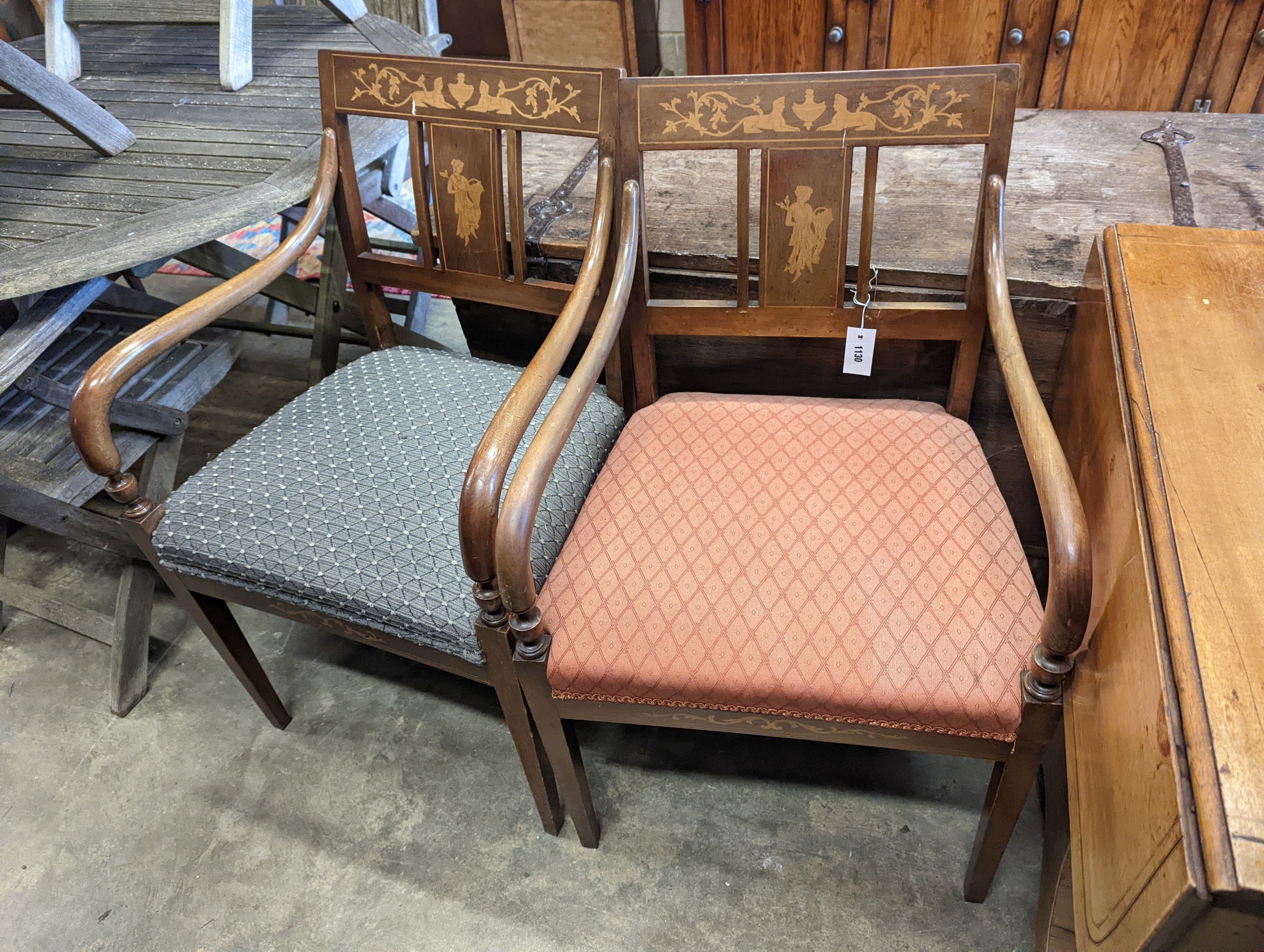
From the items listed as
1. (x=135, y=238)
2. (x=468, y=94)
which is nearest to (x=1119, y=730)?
(x=468, y=94)

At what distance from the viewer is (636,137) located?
1223 millimetres

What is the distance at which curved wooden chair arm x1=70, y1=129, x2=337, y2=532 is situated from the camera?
1107 mm

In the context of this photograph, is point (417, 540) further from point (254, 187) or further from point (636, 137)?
point (254, 187)

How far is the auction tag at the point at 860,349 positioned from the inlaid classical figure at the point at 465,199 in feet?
2.11

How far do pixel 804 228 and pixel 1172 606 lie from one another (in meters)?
0.76

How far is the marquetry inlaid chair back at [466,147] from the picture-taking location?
125 centimetres

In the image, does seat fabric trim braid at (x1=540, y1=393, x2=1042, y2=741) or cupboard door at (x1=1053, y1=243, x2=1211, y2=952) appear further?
seat fabric trim braid at (x1=540, y1=393, x2=1042, y2=741)

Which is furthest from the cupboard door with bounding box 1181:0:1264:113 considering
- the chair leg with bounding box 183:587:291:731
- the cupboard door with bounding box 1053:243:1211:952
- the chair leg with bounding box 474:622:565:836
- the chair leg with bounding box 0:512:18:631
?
the chair leg with bounding box 0:512:18:631

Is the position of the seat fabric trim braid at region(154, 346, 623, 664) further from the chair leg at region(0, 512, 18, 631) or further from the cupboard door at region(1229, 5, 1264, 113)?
the cupboard door at region(1229, 5, 1264, 113)

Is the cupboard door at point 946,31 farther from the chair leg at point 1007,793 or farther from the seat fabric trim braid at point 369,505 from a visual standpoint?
the chair leg at point 1007,793

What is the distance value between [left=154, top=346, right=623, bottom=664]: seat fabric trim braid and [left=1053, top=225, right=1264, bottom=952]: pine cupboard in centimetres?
69

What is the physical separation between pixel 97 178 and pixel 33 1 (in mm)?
1666

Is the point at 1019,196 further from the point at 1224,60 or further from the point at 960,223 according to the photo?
the point at 1224,60

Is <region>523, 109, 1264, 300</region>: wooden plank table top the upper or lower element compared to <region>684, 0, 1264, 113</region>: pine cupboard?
lower
